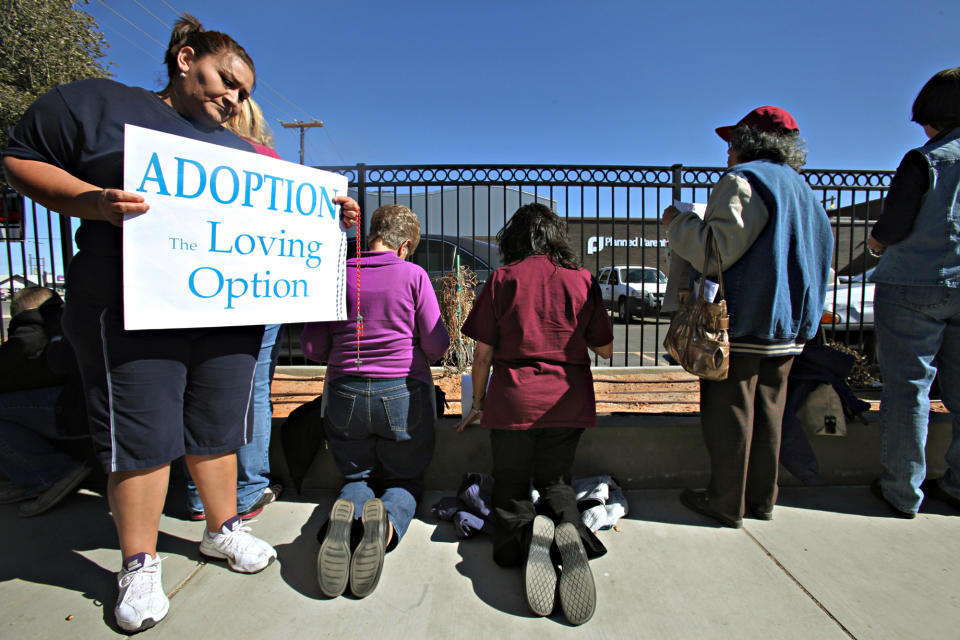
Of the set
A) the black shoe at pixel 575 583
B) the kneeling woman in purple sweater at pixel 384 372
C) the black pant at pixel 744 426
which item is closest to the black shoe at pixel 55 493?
the kneeling woman in purple sweater at pixel 384 372

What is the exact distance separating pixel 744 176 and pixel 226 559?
270cm

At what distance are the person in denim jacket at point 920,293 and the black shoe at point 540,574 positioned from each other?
1.82 m

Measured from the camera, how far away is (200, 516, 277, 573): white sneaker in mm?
2043

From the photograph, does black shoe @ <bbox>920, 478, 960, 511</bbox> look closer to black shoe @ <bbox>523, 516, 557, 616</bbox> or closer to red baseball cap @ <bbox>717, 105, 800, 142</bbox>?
red baseball cap @ <bbox>717, 105, 800, 142</bbox>

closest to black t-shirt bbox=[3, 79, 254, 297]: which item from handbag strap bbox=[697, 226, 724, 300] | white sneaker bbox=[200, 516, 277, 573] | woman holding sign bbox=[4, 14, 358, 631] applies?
woman holding sign bbox=[4, 14, 358, 631]

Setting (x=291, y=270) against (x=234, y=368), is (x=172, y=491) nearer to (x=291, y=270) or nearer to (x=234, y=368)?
(x=234, y=368)

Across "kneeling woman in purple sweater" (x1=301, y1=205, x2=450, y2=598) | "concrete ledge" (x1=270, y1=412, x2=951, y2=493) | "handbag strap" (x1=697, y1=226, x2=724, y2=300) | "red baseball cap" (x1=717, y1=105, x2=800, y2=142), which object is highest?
"red baseball cap" (x1=717, y1=105, x2=800, y2=142)

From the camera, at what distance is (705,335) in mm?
2156

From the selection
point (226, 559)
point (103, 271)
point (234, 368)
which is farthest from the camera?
point (226, 559)

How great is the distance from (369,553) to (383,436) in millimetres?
558

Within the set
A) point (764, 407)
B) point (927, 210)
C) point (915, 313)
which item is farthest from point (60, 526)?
point (927, 210)

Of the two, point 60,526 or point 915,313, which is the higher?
point 915,313

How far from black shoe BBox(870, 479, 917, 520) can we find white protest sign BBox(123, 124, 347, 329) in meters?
2.83

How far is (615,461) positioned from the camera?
9.25 feet
